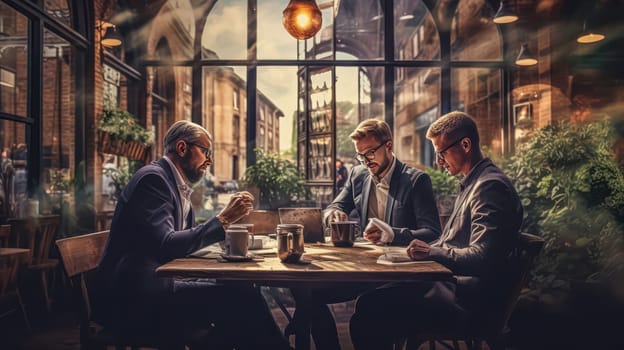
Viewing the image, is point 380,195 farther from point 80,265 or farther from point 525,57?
point 525,57

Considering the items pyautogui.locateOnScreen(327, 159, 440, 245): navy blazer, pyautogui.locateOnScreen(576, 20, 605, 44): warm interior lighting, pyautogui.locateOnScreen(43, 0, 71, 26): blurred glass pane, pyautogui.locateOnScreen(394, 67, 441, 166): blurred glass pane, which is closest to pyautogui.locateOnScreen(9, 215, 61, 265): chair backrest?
pyautogui.locateOnScreen(43, 0, 71, 26): blurred glass pane

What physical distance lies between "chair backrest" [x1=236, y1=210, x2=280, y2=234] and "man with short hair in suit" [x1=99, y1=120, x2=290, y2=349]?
1.18m

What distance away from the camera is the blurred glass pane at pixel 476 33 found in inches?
293

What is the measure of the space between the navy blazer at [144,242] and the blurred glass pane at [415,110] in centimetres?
1016

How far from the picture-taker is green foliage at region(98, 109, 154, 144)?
18.9 ft

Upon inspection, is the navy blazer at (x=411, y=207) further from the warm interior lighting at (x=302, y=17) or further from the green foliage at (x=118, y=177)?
the green foliage at (x=118, y=177)

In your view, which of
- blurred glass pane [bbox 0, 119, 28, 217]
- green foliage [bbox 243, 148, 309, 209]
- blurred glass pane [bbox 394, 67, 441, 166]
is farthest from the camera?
blurred glass pane [bbox 394, 67, 441, 166]

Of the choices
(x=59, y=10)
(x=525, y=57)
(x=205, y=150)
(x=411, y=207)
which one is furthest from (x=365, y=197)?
(x=525, y=57)

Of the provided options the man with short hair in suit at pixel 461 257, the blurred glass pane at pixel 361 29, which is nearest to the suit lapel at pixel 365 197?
the man with short hair in suit at pixel 461 257

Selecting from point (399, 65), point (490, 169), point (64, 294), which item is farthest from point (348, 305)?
point (399, 65)

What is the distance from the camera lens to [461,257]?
190cm

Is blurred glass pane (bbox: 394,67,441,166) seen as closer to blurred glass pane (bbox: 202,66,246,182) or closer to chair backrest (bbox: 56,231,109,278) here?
chair backrest (bbox: 56,231,109,278)

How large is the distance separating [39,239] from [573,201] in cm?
479

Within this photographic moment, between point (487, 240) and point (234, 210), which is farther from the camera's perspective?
point (234, 210)
